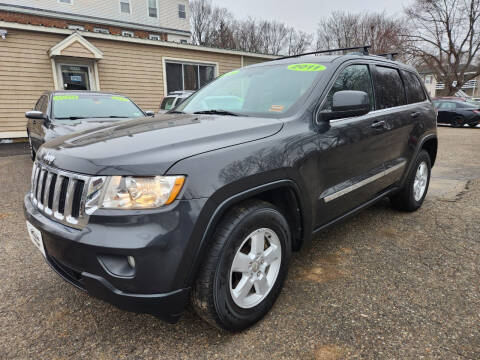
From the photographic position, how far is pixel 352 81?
284 cm

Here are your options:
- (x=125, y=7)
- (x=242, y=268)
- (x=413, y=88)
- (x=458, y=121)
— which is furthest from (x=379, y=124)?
(x=125, y=7)

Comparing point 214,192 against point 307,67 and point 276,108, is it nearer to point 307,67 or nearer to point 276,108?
point 276,108

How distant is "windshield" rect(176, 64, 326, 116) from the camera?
99.2 inches

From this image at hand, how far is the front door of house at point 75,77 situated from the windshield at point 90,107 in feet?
19.5

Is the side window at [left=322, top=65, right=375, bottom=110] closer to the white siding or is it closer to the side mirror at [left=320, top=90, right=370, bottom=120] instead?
the side mirror at [left=320, top=90, right=370, bottom=120]

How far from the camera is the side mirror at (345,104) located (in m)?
2.30

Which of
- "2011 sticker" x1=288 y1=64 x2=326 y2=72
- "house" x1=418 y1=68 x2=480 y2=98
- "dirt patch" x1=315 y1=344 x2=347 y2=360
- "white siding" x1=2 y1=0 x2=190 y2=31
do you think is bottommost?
"dirt patch" x1=315 y1=344 x2=347 y2=360

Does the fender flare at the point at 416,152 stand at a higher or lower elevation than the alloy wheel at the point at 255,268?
higher

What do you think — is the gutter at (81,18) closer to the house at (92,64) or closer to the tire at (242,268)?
the house at (92,64)

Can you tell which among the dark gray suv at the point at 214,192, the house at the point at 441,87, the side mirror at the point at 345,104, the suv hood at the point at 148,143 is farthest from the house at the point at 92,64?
the house at the point at 441,87

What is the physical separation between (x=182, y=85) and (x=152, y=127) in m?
11.8

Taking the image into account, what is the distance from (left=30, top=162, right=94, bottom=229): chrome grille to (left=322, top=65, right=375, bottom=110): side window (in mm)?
1737

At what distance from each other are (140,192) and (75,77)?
1152 centimetres

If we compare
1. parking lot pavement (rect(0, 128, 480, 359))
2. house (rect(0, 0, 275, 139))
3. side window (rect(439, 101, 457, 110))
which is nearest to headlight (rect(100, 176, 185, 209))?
parking lot pavement (rect(0, 128, 480, 359))
